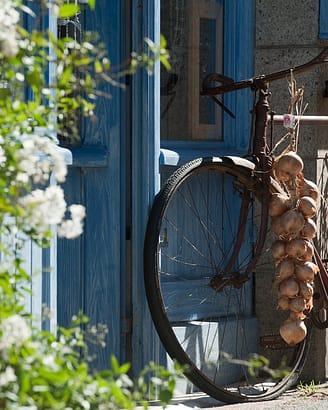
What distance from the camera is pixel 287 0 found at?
22.4 feet

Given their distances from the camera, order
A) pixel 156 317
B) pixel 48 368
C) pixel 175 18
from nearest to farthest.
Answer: pixel 48 368, pixel 156 317, pixel 175 18

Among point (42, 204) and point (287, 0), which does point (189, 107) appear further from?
point (42, 204)

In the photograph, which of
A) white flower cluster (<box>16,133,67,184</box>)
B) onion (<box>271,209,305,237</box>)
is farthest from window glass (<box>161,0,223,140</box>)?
white flower cluster (<box>16,133,67,184</box>)

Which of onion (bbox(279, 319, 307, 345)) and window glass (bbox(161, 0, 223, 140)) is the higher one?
window glass (bbox(161, 0, 223, 140))

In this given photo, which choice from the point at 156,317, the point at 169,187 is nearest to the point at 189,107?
the point at 169,187

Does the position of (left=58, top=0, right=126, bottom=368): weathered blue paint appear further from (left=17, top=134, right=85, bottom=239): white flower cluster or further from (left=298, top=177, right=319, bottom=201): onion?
(left=17, top=134, right=85, bottom=239): white flower cluster

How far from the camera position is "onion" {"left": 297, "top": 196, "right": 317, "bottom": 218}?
6027mm

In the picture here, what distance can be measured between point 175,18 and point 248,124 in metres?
0.78

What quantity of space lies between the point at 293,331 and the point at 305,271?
1.14ft

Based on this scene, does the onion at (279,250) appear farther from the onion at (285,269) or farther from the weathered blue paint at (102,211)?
the weathered blue paint at (102,211)

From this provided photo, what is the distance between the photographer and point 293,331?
611 centimetres

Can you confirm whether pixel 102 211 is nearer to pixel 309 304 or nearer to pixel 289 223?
pixel 289 223

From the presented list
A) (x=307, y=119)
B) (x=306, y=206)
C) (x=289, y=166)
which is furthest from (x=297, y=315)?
(x=307, y=119)

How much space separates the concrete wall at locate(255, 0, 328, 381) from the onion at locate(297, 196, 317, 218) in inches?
29.9
